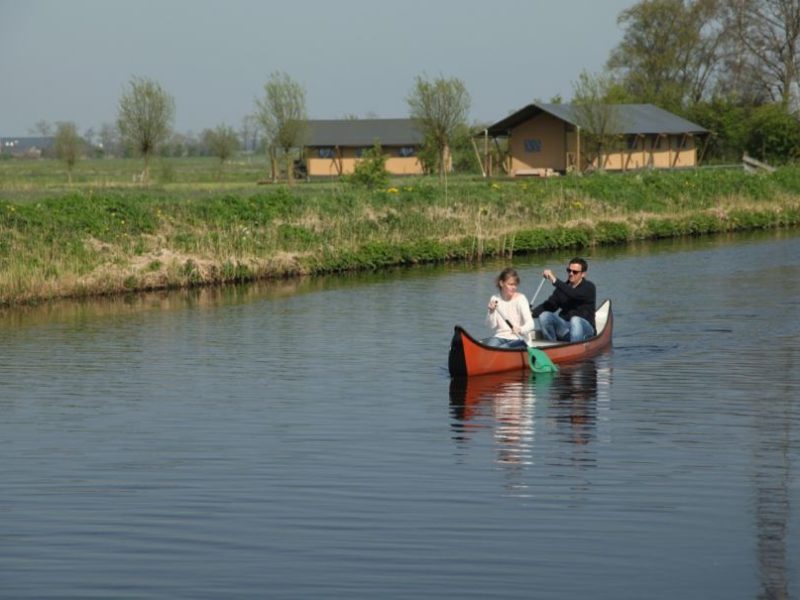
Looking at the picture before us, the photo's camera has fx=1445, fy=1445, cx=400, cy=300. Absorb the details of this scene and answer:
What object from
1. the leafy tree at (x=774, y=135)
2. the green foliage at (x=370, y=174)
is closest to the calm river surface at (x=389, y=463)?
the green foliage at (x=370, y=174)

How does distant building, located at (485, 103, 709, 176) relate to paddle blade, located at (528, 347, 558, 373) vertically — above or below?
above

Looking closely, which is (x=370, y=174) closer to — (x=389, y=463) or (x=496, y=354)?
(x=496, y=354)

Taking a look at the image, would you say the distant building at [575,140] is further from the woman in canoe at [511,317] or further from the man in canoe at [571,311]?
the woman in canoe at [511,317]

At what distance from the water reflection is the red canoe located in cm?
13

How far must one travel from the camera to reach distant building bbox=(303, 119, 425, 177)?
96.8m

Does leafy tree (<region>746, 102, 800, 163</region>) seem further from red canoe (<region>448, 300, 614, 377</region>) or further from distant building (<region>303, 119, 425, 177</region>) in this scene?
red canoe (<region>448, 300, 614, 377</region>)

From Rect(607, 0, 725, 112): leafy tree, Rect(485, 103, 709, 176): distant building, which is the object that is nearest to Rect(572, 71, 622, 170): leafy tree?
Rect(485, 103, 709, 176): distant building

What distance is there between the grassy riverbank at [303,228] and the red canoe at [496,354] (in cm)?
1507

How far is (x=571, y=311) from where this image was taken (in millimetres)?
21984

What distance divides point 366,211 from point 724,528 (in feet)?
98.2

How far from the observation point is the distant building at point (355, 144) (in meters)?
96.8

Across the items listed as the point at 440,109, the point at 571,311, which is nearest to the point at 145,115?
the point at 440,109

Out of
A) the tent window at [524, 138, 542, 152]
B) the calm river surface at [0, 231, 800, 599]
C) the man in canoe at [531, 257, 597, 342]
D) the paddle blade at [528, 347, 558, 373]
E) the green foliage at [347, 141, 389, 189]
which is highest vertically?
the tent window at [524, 138, 542, 152]

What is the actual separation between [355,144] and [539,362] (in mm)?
77164
